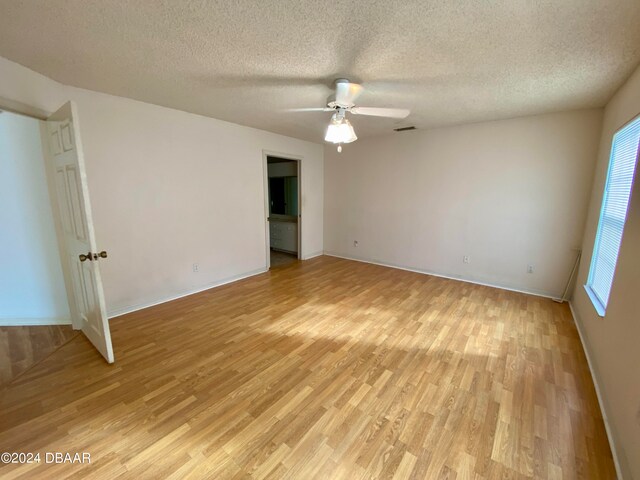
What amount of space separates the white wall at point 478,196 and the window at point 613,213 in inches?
31.8

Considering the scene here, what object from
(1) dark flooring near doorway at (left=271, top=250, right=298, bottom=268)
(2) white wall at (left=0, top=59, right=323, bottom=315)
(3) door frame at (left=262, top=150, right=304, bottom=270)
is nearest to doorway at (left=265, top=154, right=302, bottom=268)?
(1) dark flooring near doorway at (left=271, top=250, right=298, bottom=268)

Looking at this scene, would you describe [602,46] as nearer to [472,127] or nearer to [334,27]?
[334,27]

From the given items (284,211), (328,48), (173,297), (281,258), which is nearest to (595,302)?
(328,48)

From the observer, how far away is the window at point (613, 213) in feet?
6.92

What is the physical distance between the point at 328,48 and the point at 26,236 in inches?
140

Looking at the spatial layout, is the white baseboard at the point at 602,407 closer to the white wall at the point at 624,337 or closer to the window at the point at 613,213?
the white wall at the point at 624,337

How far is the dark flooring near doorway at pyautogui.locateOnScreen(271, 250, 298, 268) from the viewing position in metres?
5.36

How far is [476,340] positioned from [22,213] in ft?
15.8

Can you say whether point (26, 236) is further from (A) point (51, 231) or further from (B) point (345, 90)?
(B) point (345, 90)

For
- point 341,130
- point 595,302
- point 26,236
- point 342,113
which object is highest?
point 342,113

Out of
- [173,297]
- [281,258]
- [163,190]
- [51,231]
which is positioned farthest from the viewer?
[281,258]

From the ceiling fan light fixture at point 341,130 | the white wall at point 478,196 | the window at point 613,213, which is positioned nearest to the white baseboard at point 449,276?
the white wall at point 478,196

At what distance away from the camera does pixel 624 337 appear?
164 centimetres

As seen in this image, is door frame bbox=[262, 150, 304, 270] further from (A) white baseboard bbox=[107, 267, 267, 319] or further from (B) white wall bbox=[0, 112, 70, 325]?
(B) white wall bbox=[0, 112, 70, 325]
